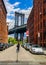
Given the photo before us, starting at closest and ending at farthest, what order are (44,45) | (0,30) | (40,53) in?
(40,53) → (44,45) → (0,30)

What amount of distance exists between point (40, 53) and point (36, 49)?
1439 millimetres

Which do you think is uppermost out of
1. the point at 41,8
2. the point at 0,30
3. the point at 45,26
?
the point at 41,8

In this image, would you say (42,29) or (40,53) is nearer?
(40,53)

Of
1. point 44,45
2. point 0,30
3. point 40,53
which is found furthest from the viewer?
point 0,30

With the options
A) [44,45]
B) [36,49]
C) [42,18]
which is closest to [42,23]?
[42,18]

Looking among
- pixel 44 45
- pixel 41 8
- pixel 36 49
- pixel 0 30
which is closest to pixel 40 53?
pixel 36 49

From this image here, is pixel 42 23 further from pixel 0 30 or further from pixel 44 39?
pixel 0 30

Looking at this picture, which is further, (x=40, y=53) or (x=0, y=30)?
(x=0, y=30)

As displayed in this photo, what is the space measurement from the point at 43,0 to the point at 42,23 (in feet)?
26.1

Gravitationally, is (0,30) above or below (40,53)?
below

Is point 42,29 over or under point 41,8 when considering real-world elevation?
under

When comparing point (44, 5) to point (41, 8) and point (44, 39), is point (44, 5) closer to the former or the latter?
point (41, 8)

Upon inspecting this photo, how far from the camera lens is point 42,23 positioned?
269 ft

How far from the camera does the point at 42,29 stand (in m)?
81.8
